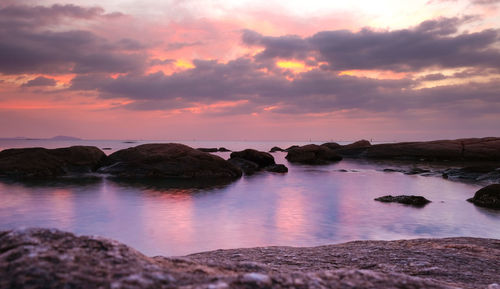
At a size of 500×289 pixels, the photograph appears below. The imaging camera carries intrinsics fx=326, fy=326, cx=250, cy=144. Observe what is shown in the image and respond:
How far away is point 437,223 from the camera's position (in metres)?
16.8

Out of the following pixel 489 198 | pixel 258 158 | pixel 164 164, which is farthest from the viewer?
pixel 258 158

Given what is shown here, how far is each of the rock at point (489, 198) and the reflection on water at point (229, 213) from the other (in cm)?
74

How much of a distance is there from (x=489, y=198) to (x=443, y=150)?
48.3 meters

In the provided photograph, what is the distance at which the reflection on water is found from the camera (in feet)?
48.3

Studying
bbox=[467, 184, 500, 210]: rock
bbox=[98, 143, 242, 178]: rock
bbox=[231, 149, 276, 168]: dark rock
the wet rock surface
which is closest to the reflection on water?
bbox=[467, 184, 500, 210]: rock

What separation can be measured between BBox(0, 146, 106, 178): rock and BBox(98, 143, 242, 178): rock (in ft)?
5.84

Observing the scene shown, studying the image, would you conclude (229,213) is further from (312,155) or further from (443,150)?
(443,150)

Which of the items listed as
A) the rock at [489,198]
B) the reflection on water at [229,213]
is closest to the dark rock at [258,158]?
the reflection on water at [229,213]

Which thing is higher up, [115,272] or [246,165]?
[115,272]

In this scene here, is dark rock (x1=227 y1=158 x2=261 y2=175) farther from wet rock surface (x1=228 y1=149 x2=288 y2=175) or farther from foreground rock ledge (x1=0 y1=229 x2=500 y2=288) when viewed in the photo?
foreground rock ledge (x1=0 y1=229 x2=500 y2=288)

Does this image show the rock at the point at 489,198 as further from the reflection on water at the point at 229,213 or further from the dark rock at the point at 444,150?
the dark rock at the point at 444,150

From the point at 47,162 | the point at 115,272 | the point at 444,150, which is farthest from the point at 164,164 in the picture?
the point at 444,150

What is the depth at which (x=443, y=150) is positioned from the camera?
62688 millimetres

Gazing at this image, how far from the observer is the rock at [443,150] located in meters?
57.7
